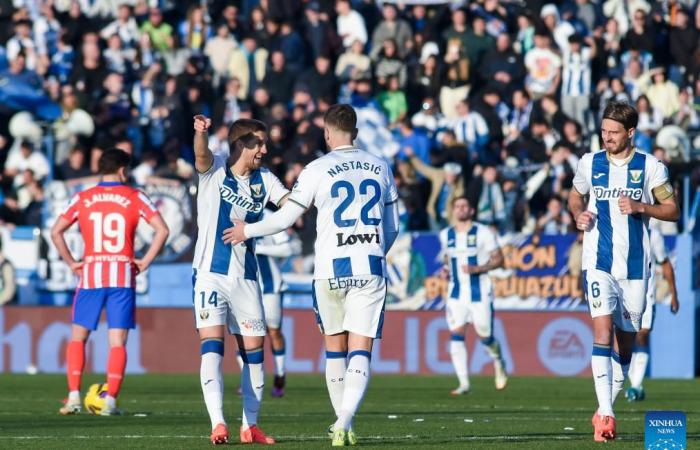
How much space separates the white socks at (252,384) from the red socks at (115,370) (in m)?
3.49

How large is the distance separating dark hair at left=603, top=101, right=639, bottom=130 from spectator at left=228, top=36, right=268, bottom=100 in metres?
17.5

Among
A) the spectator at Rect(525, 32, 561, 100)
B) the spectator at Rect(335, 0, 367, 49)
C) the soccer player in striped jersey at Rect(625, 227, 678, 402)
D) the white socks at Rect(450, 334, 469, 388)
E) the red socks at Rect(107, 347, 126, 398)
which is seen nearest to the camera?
the red socks at Rect(107, 347, 126, 398)

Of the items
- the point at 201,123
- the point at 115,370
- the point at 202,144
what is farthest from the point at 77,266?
the point at 201,123

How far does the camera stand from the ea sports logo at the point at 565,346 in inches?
949

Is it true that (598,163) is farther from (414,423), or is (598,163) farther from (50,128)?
(50,128)

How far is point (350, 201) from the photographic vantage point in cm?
1098

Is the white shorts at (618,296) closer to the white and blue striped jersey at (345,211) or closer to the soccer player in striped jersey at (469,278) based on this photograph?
the white and blue striped jersey at (345,211)

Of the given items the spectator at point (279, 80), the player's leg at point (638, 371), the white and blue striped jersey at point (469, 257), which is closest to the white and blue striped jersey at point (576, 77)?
the spectator at point (279, 80)

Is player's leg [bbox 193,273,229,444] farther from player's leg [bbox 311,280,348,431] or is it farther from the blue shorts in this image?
the blue shorts

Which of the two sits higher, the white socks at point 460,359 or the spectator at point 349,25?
the spectator at point 349,25

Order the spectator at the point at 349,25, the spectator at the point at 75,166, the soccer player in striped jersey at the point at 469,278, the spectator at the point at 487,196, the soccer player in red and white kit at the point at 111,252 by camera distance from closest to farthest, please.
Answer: the soccer player in red and white kit at the point at 111,252 < the soccer player in striped jersey at the point at 469,278 < the spectator at the point at 487,196 < the spectator at the point at 75,166 < the spectator at the point at 349,25

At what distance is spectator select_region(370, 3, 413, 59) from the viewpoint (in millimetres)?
29062

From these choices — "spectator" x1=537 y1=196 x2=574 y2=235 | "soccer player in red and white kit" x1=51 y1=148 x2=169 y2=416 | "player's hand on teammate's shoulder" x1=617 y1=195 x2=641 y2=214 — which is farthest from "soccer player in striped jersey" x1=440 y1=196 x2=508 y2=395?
"player's hand on teammate's shoulder" x1=617 y1=195 x2=641 y2=214

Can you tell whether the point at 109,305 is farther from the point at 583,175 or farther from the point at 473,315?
the point at 473,315
